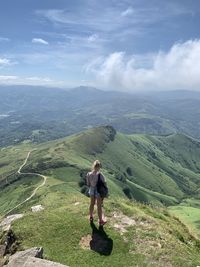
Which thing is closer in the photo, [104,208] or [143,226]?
[143,226]

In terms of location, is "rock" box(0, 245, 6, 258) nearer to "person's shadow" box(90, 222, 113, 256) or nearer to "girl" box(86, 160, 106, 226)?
"person's shadow" box(90, 222, 113, 256)

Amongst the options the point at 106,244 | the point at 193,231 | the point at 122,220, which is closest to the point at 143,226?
the point at 122,220

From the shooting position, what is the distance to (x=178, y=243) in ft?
101

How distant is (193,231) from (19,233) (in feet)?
55.8

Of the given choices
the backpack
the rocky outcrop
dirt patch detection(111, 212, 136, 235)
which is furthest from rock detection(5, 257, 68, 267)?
dirt patch detection(111, 212, 136, 235)

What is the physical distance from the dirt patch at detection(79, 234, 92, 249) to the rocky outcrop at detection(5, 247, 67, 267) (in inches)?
161

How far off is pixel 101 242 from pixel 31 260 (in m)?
7.16

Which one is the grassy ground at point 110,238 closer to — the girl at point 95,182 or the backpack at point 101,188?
the girl at point 95,182

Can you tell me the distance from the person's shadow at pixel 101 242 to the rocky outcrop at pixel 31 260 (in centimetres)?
464

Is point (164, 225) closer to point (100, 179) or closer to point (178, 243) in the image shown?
point (178, 243)

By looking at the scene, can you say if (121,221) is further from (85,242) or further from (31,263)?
(31,263)

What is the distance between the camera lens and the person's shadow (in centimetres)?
2848

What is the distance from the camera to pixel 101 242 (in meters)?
29.6

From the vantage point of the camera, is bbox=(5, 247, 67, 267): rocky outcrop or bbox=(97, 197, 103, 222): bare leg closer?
bbox=(5, 247, 67, 267): rocky outcrop
